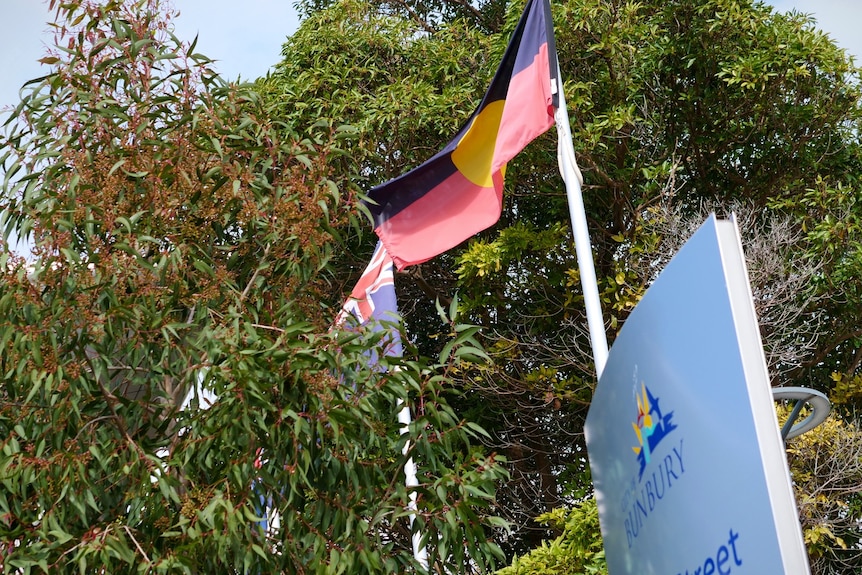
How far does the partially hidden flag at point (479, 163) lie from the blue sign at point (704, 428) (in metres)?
4.68

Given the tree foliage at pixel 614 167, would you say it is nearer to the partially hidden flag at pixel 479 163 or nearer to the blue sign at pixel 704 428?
the partially hidden flag at pixel 479 163

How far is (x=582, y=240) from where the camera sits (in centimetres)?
662

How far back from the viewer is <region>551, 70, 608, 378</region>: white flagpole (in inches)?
240

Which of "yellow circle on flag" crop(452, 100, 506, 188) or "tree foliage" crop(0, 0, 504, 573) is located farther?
"yellow circle on flag" crop(452, 100, 506, 188)

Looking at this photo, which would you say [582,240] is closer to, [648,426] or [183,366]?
[183,366]

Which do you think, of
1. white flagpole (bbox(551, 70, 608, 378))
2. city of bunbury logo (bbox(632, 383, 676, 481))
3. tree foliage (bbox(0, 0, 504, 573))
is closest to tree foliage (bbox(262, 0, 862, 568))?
white flagpole (bbox(551, 70, 608, 378))

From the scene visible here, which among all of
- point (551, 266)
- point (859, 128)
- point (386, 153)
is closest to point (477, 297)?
point (551, 266)

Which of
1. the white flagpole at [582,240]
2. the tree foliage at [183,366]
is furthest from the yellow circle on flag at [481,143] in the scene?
the tree foliage at [183,366]

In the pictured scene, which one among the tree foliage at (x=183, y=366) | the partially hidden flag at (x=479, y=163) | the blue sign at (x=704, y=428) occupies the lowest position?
the blue sign at (x=704, y=428)

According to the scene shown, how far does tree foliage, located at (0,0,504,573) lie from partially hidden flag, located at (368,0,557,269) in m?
2.38

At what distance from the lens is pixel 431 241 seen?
343 inches

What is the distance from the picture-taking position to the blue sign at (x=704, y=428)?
2107mm

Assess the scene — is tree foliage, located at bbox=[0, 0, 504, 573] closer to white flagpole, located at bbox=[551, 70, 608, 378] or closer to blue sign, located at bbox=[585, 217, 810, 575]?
white flagpole, located at bbox=[551, 70, 608, 378]

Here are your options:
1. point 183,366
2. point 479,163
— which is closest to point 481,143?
point 479,163
